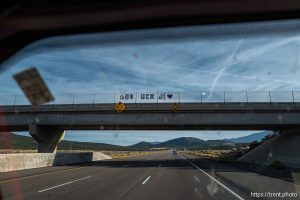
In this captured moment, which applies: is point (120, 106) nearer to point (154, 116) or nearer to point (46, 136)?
point (154, 116)

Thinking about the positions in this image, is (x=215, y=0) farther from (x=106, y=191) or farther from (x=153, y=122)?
(x=153, y=122)

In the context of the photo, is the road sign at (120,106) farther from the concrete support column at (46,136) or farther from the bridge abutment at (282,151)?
the bridge abutment at (282,151)

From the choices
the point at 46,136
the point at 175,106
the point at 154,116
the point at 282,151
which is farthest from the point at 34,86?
the point at 46,136

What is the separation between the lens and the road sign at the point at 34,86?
416cm

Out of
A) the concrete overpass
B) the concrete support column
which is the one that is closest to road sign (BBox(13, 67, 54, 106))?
the concrete overpass

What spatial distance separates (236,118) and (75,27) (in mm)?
43411

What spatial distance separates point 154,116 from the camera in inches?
1864

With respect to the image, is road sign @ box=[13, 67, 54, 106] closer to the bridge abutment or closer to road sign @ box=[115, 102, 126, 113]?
the bridge abutment

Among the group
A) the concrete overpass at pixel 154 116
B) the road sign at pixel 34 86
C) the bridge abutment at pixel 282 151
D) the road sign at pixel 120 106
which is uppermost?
the road sign at pixel 120 106

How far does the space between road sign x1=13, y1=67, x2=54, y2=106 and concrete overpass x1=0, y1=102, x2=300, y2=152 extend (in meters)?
42.0

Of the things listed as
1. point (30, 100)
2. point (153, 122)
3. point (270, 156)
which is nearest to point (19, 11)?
point (30, 100)

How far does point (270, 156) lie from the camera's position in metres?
47.2

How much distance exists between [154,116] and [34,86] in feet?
142

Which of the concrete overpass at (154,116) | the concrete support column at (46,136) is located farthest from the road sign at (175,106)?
the concrete support column at (46,136)
